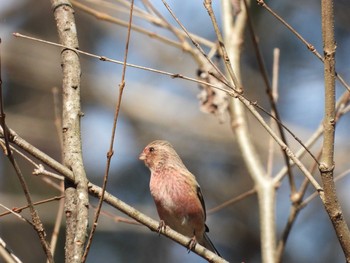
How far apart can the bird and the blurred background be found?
245 inches

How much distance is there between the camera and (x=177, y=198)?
5.81 metres

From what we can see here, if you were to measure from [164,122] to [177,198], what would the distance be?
7339 mm

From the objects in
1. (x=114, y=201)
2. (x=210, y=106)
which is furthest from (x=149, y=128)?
(x=114, y=201)

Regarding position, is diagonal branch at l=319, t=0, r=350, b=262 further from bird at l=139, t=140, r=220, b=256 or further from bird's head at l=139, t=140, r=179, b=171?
bird's head at l=139, t=140, r=179, b=171

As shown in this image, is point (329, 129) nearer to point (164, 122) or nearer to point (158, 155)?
point (158, 155)

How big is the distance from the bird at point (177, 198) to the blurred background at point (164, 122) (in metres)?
6.22

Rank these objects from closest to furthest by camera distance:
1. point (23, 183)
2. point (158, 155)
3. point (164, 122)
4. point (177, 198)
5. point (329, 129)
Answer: point (23, 183)
point (329, 129)
point (177, 198)
point (158, 155)
point (164, 122)

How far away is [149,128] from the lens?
13406mm

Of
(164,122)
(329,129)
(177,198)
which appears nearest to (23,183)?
(329,129)

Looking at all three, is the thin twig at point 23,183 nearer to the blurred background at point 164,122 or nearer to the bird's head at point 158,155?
the bird's head at point 158,155

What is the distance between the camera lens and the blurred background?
42.0 feet

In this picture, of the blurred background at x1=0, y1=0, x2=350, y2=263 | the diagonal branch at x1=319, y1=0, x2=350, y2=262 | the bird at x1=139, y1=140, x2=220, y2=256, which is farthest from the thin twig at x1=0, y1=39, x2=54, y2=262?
the blurred background at x1=0, y1=0, x2=350, y2=263

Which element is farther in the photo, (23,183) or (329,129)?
(329,129)

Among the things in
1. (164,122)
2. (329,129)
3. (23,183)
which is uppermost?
(164,122)
